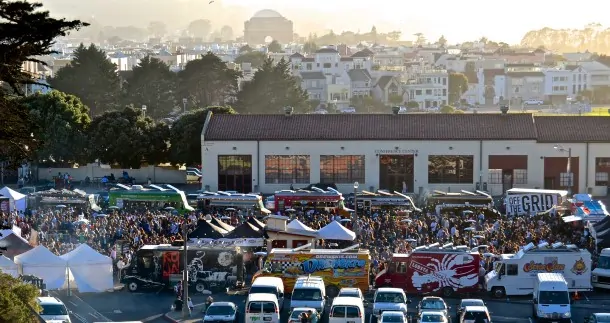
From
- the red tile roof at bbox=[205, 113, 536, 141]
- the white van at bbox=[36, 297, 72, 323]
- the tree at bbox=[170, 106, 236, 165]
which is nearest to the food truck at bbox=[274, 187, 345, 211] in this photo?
the red tile roof at bbox=[205, 113, 536, 141]

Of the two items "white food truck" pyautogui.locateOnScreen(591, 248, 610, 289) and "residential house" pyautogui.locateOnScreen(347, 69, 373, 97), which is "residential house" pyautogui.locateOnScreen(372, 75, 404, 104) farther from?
"white food truck" pyautogui.locateOnScreen(591, 248, 610, 289)

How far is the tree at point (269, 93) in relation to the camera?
81062 millimetres

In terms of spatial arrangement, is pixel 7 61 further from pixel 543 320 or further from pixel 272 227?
pixel 272 227

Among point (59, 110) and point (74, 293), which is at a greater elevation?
point (59, 110)

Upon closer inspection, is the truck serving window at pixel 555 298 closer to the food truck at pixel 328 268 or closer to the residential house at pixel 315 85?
the food truck at pixel 328 268

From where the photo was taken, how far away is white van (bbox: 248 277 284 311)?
24844 mm

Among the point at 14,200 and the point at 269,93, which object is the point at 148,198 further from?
the point at 269,93

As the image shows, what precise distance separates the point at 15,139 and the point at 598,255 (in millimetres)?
16808

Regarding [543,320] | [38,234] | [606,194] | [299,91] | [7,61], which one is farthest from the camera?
[299,91]

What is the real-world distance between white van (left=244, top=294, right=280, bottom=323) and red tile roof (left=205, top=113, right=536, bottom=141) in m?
21.9

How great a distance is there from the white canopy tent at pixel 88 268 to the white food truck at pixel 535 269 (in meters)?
8.60

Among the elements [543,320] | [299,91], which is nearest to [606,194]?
[543,320]

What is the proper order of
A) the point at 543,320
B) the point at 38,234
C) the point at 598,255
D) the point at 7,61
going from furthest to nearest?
1. the point at 38,234
2. the point at 598,255
3. the point at 543,320
4. the point at 7,61

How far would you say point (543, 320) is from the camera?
78.6ft
